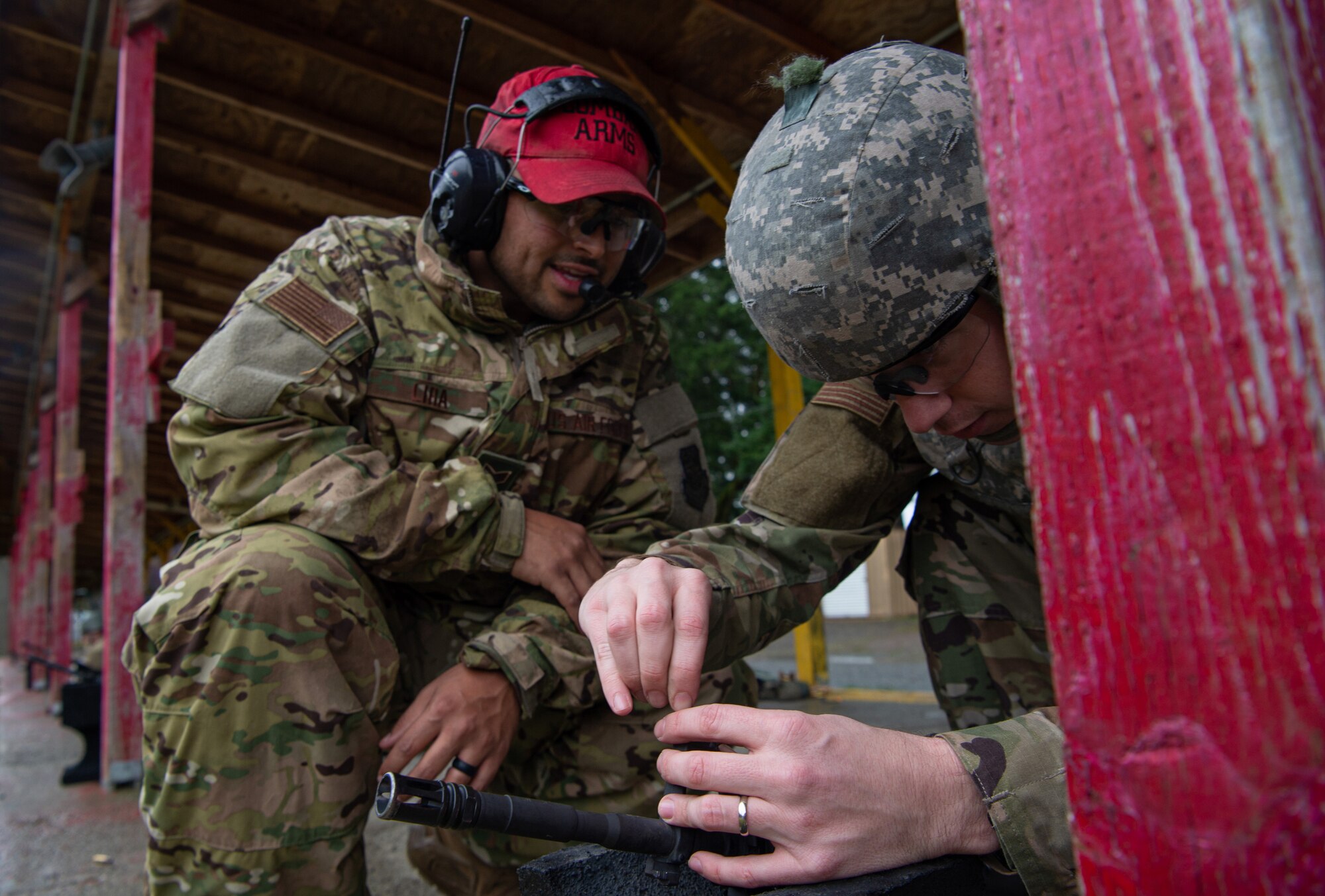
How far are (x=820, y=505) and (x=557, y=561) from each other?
54 cm

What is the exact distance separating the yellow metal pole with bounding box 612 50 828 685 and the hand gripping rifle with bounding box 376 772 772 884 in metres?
1.97

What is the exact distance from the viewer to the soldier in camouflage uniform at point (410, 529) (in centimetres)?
142

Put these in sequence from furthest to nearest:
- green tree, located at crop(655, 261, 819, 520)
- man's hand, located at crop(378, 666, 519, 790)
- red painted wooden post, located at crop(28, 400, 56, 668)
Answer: green tree, located at crop(655, 261, 819, 520), red painted wooden post, located at crop(28, 400, 56, 668), man's hand, located at crop(378, 666, 519, 790)

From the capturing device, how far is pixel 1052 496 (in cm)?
49

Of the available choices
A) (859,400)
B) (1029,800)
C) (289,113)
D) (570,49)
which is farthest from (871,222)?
(289,113)

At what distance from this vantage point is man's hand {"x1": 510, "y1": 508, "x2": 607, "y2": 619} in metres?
1.79

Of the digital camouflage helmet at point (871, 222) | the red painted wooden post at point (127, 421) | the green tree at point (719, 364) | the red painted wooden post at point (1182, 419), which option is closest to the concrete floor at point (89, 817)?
the red painted wooden post at point (127, 421)

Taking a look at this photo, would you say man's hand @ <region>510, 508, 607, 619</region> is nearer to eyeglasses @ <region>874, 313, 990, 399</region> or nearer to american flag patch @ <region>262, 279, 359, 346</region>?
american flag patch @ <region>262, 279, 359, 346</region>

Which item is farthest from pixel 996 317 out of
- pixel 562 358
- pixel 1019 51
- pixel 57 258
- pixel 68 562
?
pixel 68 562

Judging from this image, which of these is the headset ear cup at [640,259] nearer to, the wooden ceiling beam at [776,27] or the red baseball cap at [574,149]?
the red baseball cap at [574,149]

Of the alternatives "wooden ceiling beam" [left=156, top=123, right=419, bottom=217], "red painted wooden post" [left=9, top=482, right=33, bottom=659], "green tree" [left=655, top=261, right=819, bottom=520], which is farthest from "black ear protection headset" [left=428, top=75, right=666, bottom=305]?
"green tree" [left=655, top=261, right=819, bottom=520]

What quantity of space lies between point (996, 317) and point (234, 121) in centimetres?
394

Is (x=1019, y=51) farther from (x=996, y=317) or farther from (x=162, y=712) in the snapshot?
(x=162, y=712)

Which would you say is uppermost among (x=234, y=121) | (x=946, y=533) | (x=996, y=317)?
(x=234, y=121)
